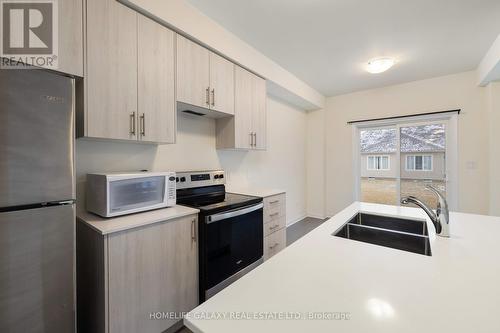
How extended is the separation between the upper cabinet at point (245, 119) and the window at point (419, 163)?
114 inches

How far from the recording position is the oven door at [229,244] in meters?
1.73

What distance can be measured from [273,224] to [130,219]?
62.9 inches

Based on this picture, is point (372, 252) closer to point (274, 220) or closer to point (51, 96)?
point (274, 220)

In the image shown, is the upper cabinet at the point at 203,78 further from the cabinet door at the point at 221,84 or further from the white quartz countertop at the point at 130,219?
the white quartz countertop at the point at 130,219

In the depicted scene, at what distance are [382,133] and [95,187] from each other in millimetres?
4719

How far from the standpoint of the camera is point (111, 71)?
1479 mm

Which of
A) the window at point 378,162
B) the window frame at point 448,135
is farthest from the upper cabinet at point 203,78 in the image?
the window at point 378,162

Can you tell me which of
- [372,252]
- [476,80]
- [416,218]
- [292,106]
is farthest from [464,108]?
[372,252]

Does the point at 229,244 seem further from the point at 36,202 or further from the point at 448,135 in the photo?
the point at 448,135

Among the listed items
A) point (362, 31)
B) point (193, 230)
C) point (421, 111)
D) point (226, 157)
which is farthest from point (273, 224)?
point (421, 111)

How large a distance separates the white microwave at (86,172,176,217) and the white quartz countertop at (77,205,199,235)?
4cm

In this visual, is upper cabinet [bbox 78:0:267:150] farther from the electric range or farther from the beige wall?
the beige wall

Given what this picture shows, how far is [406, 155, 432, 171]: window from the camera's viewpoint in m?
3.77

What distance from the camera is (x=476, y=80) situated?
326 centimetres
